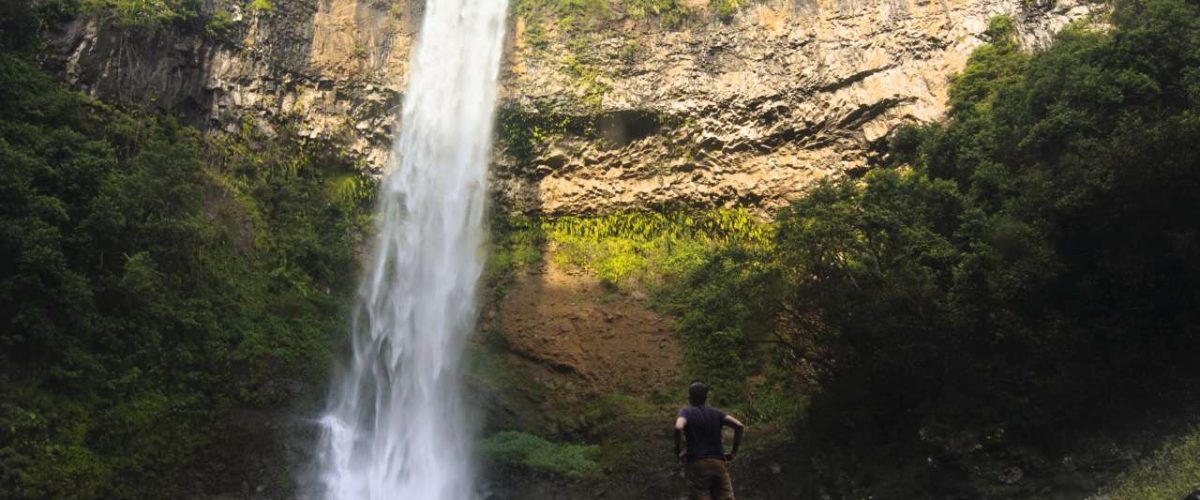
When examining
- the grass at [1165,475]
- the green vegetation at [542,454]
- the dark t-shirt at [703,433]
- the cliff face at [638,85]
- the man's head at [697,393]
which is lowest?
the green vegetation at [542,454]

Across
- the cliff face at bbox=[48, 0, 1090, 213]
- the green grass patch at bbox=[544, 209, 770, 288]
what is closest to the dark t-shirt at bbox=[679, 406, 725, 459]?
the green grass patch at bbox=[544, 209, 770, 288]

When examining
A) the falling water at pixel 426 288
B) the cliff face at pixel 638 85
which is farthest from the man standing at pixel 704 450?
the cliff face at pixel 638 85

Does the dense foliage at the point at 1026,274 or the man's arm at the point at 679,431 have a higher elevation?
the dense foliage at the point at 1026,274

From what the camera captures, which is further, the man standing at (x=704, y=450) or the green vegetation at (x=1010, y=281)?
the green vegetation at (x=1010, y=281)

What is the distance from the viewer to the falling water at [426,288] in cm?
1522

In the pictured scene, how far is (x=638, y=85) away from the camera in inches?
859

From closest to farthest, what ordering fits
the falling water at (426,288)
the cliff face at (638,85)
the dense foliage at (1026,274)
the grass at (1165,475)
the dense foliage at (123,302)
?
the grass at (1165,475)
the dense foliage at (1026,274)
the dense foliage at (123,302)
the falling water at (426,288)
the cliff face at (638,85)

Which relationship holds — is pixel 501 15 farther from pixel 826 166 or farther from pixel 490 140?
pixel 826 166

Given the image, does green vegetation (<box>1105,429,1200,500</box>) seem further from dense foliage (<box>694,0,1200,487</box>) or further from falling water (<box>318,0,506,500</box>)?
falling water (<box>318,0,506,500</box>)

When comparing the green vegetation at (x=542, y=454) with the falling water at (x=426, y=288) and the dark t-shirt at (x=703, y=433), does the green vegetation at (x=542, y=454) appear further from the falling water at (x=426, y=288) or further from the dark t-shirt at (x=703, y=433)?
the dark t-shirt at (x=703, y=433)

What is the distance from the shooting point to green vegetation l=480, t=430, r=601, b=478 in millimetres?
14414

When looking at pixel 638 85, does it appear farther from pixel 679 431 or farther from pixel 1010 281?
pixel 679 431

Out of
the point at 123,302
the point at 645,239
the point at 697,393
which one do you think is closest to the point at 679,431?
the point at 697,393

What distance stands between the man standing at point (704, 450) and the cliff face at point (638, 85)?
15.3 m
